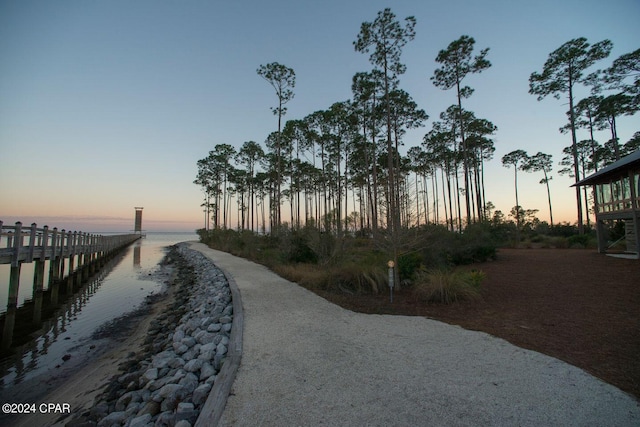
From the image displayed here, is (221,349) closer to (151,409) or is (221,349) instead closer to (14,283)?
(151,409)

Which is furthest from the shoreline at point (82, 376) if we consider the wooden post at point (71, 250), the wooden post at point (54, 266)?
the wooden post at point (71, 250)

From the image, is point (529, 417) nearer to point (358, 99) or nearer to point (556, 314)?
point (556, 314)

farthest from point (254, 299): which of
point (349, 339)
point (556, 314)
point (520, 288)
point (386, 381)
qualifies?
point (520, 288)

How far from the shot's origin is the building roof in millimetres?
11461

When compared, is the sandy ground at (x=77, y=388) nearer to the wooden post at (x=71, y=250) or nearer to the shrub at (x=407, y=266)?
the shrub at (x=407, y=266)

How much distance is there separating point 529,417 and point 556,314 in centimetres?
443

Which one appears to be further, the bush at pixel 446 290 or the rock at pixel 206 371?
the bush at pixel 446 290

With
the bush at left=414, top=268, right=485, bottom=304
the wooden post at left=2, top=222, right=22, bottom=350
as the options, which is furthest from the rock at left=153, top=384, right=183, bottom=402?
the wooden post at left=2, top=222, right=22, bottom=350

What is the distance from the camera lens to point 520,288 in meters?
7.84

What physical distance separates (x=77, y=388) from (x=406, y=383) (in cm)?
568

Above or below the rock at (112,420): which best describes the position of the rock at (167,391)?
above

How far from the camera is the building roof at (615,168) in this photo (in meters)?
11.5

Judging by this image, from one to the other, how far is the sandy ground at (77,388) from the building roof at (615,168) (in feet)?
61.8

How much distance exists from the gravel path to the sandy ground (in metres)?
2.69
